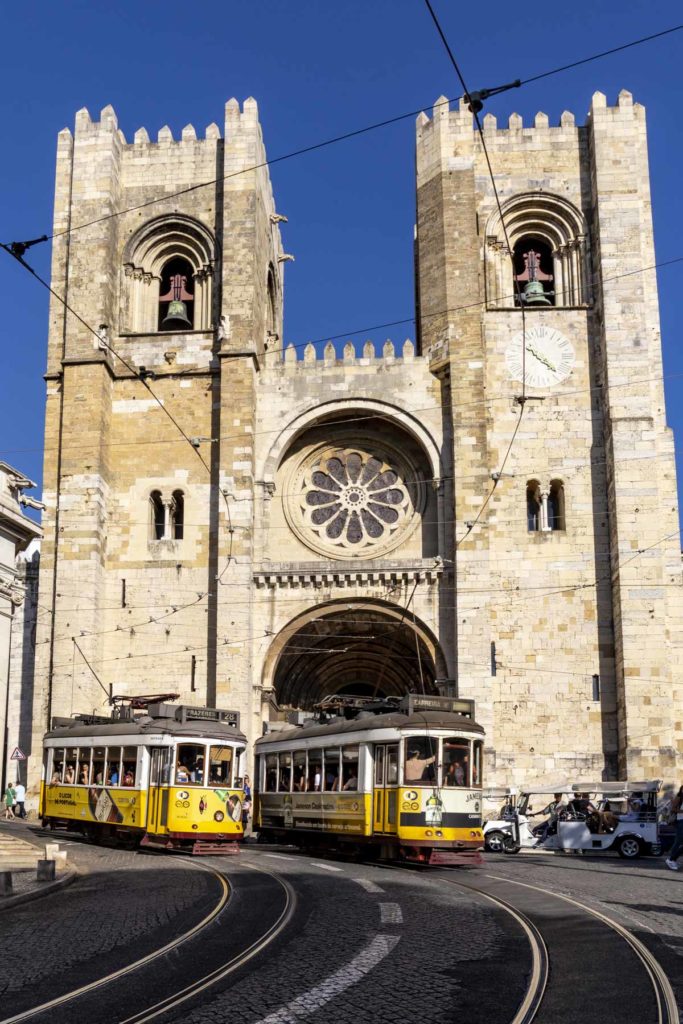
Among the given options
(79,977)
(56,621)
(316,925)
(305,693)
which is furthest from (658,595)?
(79,977)

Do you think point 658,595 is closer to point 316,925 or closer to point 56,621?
point 56,621

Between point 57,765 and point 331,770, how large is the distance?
22.3ft

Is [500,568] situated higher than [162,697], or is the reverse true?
[500,568]

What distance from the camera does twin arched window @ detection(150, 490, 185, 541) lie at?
29.7m

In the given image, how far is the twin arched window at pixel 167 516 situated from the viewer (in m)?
29.7

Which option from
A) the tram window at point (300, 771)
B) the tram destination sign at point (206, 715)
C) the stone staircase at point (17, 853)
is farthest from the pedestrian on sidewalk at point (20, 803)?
the stone staircase at point (17, 853)

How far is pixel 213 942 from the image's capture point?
879 cm

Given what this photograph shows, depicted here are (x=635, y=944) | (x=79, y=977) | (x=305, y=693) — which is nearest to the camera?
(x=79, y=977)

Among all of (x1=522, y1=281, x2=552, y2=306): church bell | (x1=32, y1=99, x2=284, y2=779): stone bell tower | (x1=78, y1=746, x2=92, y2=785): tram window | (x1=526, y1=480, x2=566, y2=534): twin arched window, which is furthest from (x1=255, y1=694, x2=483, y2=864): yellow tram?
(x1=522, y1=281, x2=552, y2=306): church bell

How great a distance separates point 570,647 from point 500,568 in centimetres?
249

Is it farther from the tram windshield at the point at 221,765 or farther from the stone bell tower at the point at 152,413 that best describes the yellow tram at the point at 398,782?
the stone bell tower at the point at 152,413

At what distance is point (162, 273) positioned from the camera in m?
32.9

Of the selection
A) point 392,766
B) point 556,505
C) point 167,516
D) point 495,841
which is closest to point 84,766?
point 392,766

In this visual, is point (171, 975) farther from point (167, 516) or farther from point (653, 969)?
point (167, 516)
